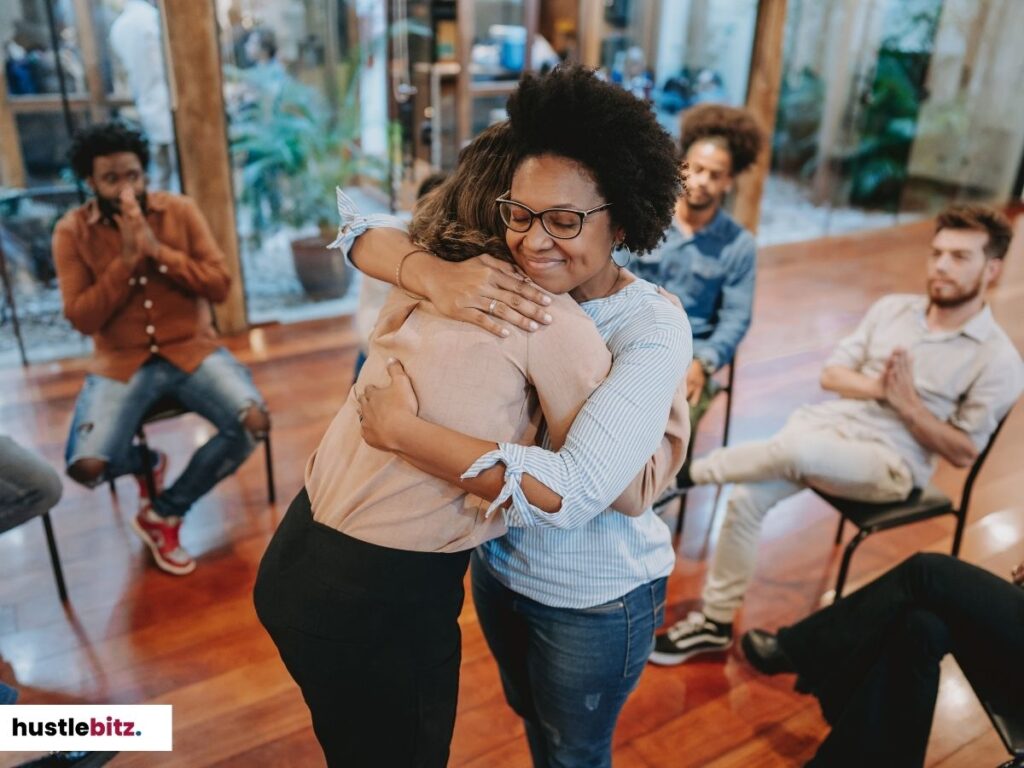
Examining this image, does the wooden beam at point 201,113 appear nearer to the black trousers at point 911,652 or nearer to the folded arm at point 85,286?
the folded arm at point 85,286

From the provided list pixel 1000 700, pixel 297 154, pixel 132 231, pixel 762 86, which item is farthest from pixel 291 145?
pixel 1000 700

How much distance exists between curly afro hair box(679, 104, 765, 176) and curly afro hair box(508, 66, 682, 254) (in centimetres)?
184

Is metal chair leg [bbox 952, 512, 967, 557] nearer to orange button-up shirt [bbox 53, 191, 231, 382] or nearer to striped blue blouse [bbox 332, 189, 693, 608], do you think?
striped blue blouse [bbox 332, 189, 693, 608]

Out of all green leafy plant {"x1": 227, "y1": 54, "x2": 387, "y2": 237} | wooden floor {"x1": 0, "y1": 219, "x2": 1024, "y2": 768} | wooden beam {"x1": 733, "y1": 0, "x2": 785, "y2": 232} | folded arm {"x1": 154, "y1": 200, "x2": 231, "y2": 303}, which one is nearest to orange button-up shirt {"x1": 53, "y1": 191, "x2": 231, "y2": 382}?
folded arm {"x1": 154, "y1": 200, "x2": 231, "y2": 303}

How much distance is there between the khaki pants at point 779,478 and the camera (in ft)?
7.39

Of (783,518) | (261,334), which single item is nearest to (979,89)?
(783,518)

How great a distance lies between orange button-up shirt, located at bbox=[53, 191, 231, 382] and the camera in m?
2.54

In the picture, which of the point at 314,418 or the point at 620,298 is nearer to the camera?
the point at 620,298

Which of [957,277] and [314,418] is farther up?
[957,277]

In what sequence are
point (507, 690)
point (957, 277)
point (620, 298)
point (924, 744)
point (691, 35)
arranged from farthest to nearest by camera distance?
point (691, 35) < point (957, 277) < point (924, 744) < point (507, 690) < point (620, 298)

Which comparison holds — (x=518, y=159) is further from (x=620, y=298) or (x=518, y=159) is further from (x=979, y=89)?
(x=979, y=89)

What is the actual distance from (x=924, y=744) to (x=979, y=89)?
780cm

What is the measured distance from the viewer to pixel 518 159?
3.63ft

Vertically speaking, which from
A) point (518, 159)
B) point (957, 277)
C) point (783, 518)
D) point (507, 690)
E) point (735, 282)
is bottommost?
point (783, 518)
